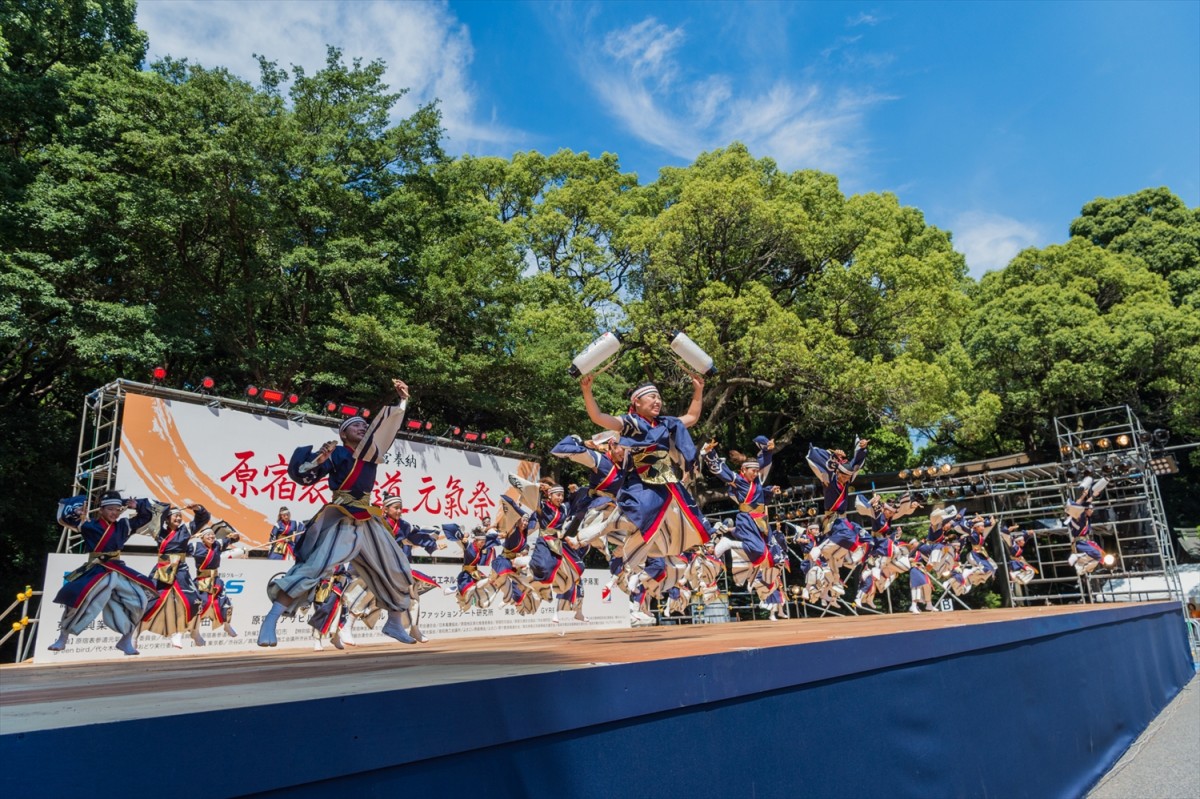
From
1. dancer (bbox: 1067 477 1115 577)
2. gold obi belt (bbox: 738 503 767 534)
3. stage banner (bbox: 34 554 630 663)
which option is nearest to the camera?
stage banner (bbox: 34 554 630 663)

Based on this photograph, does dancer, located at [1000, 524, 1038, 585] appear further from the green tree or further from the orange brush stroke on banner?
the orange brush stroke on banner

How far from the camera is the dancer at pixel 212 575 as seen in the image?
Result: 33.5 ft

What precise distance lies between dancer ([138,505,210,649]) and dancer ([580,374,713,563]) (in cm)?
652

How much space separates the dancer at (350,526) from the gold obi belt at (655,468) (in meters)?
1.73

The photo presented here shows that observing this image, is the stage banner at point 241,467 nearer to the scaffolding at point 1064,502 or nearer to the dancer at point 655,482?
the dancer at point 655,482

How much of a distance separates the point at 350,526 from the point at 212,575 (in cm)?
588

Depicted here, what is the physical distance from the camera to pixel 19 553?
16.2 metres

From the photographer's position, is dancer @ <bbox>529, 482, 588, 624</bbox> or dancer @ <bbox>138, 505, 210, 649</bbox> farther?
dancer @ <bbox>529, 482, 588, 624</bbox>

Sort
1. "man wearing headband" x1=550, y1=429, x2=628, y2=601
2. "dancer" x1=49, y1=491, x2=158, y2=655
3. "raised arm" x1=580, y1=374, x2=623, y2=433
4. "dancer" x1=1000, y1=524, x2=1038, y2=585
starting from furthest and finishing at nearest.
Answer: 1. "dancer" x1=1000, y1=524, x2=1038, y2=585
2. "dancer" x1=49, y1=491, x2=158, y2=655
3. "man wearing headband" x1=550, y1=429, x2=628, y2=601
4. "raised arm" x1=580, y1=374, x2=623, y2=433

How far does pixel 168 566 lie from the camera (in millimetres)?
9469

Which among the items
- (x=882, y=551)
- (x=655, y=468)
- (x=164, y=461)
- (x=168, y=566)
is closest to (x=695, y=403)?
(x=655, y=468)

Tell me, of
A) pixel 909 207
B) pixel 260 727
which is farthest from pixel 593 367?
pixel 909 207

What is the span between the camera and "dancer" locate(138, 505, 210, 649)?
9.38m

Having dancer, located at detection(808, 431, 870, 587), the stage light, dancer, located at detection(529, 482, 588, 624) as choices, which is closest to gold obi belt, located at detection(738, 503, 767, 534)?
dancer, located at detection(808, 431, 870, 587)
